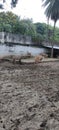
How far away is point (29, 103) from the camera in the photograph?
6273 millimetres

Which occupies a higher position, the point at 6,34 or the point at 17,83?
the point at 6,34

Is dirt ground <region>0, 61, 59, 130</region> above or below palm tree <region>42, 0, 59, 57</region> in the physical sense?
below

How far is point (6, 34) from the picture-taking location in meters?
16.5

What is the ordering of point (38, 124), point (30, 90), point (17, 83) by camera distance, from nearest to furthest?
point (38, 124) → point (30, 90) → point (17, 83)

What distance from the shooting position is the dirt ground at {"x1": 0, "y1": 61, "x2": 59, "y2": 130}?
16.3ft

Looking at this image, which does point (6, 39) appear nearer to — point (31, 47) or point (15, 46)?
point (15, 46)

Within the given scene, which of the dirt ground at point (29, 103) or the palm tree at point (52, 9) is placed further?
the palm tree at point (52, 9)

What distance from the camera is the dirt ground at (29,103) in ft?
16.3

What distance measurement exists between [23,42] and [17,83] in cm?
955

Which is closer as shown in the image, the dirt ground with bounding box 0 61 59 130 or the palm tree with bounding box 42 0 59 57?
the dirt ground with bounding box 0 61 59 130

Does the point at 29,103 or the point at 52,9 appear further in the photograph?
the point at 52,9

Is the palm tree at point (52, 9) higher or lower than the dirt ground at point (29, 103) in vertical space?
higher

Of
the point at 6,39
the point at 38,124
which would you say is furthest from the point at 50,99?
the point at 6,39

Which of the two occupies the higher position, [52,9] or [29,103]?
[52,9]
